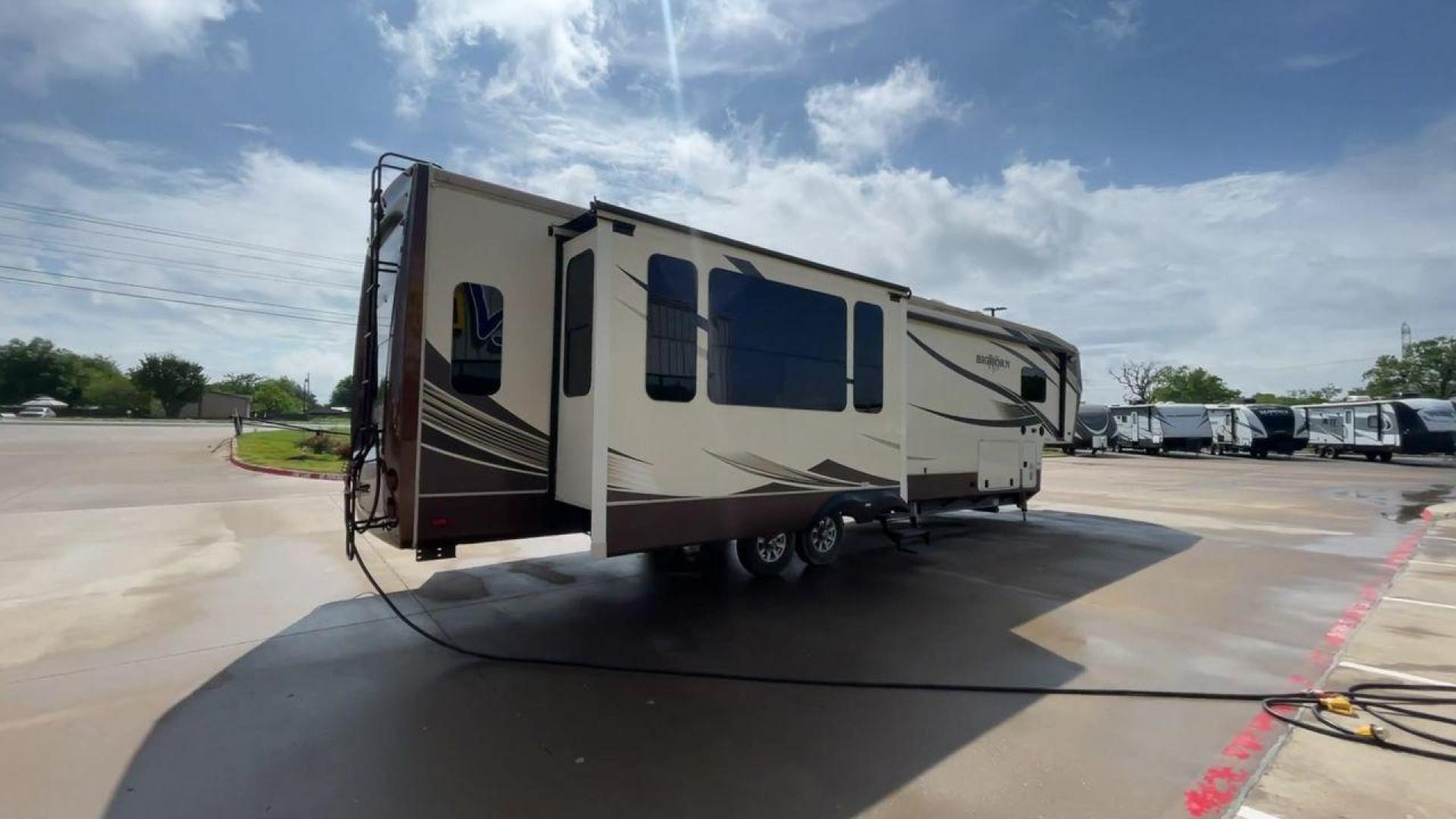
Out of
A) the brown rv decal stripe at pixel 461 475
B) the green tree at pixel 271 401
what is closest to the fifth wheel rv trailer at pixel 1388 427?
the brown rv decal stripe at pixel 461 475

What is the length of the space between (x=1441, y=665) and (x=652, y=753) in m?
5.52

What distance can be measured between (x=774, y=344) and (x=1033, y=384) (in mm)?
6432

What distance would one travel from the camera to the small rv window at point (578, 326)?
15.9ft

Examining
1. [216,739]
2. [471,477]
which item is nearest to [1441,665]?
[471,477]

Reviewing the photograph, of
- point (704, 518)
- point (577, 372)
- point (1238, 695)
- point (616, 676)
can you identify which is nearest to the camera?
point (1238, 695)

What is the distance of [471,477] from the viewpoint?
15.3ft

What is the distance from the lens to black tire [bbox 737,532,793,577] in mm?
6191

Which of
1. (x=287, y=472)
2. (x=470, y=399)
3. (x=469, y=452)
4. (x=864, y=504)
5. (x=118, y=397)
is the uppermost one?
(x=118, y=397)

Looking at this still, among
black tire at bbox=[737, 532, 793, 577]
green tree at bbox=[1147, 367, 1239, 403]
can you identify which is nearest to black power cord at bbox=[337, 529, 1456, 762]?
black tire at bbox=[737, 532, 793, 577]

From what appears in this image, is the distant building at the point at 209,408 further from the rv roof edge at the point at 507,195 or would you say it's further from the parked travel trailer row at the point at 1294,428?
the parked travel trailer row at the point at 1294,428

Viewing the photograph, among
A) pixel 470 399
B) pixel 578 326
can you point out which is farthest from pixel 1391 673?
pixel 470 399

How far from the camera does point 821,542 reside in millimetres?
6820

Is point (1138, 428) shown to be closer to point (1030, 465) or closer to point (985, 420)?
point (1030, 465)

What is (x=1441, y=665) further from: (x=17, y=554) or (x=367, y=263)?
(x=17, y=554)
